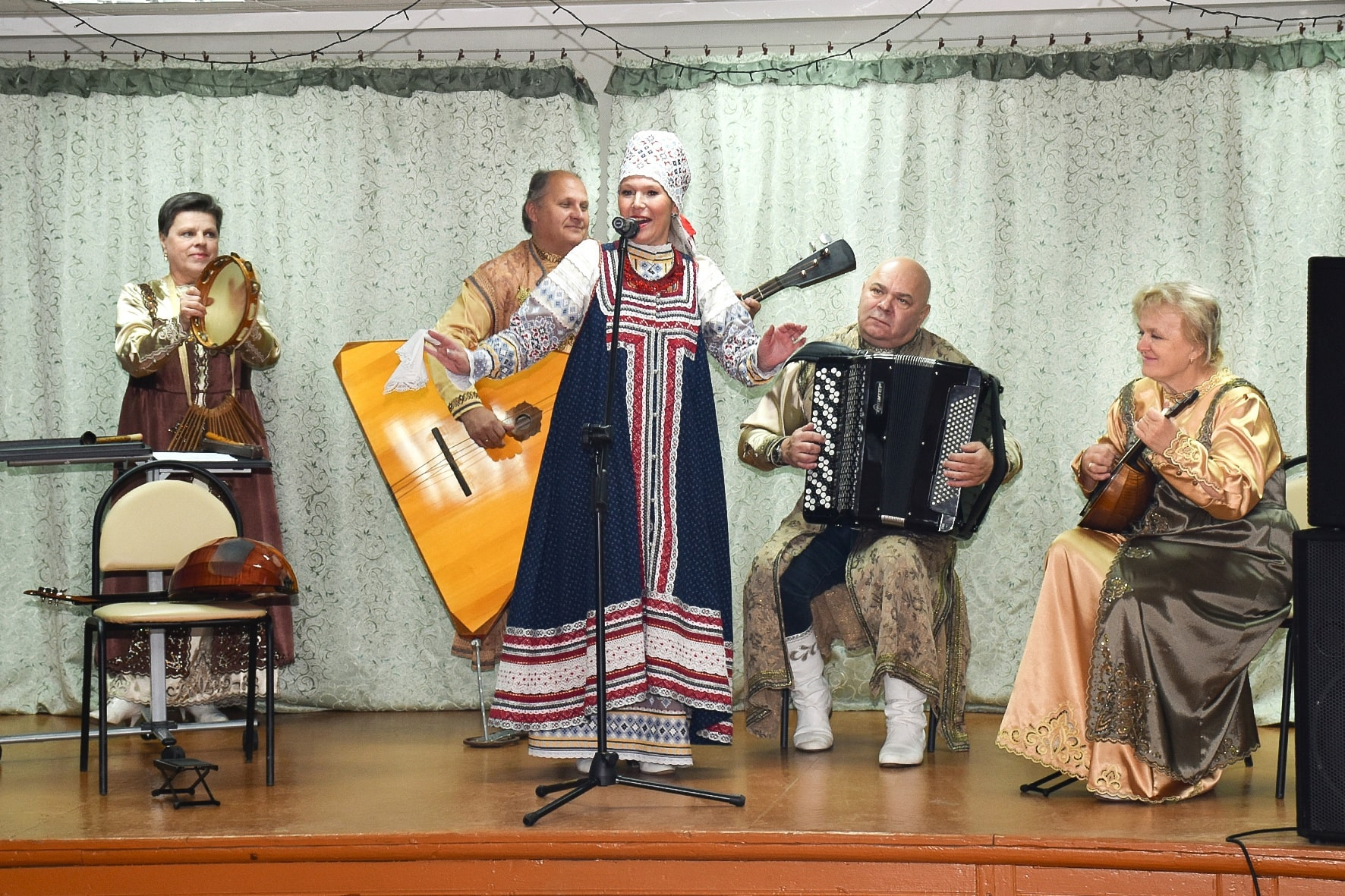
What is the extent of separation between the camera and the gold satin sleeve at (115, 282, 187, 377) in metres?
4.20

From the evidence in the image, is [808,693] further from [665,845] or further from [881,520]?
[665,845]

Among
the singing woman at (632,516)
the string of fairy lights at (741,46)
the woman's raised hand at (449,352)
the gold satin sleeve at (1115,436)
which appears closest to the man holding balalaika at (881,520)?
the gold satin sleeve at (1115,436)

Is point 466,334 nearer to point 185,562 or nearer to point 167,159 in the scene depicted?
point 185,562

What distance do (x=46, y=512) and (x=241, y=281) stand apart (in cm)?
137

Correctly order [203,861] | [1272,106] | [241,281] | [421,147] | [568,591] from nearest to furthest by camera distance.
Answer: [203,861]
[568,591]
[241,281]
[1272,106]
[421,147]

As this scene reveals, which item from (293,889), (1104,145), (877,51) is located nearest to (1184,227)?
(1104,145)

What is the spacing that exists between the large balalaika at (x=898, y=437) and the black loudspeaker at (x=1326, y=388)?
1.01 m

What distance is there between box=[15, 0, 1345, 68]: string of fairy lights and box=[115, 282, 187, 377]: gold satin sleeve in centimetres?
105

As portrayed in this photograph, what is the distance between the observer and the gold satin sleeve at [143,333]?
420 cm

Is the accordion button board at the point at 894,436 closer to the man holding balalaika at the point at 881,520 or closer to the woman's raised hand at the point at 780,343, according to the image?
the man holding balalaika at the point at 881,520

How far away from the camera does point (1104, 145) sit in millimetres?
4609

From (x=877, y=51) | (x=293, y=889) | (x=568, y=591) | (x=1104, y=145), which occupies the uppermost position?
(x=877, y=51)

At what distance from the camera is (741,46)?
4.86m

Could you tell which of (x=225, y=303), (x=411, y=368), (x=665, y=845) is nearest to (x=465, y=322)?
(x=411, y=368)
